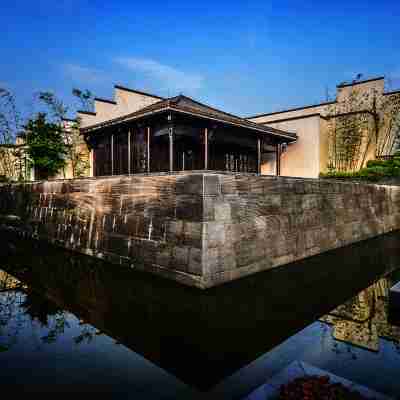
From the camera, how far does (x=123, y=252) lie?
534 centimetres

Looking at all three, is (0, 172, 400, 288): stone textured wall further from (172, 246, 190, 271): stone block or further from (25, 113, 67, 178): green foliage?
(25, 113, 67, 178): green foliage

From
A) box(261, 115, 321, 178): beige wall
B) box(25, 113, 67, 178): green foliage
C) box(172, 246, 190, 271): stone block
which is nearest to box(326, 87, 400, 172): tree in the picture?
box(261, 115, 321, 178): beige wall

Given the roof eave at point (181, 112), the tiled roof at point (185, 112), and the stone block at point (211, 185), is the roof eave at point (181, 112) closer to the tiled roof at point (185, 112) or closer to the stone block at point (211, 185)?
the tiled roof at point (185, 112)

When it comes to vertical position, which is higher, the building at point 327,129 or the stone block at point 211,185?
the building at point 327,129

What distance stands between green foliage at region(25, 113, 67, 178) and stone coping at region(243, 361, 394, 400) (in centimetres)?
1363

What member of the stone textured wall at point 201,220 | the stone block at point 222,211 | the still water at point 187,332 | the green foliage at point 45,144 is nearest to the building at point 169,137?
the green foliage at point 45,144

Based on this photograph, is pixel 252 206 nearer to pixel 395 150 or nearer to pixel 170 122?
pixel 170 122

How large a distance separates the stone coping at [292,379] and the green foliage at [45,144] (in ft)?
44.7

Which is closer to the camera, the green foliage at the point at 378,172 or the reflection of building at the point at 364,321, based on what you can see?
the reflection of building at the point at 364,321

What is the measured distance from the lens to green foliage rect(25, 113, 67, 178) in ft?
42.0

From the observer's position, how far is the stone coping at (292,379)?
5.25 feet

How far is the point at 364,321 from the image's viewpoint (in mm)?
3254

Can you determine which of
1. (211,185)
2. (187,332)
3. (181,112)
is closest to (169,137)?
(181,112)

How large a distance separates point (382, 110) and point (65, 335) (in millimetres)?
15741
